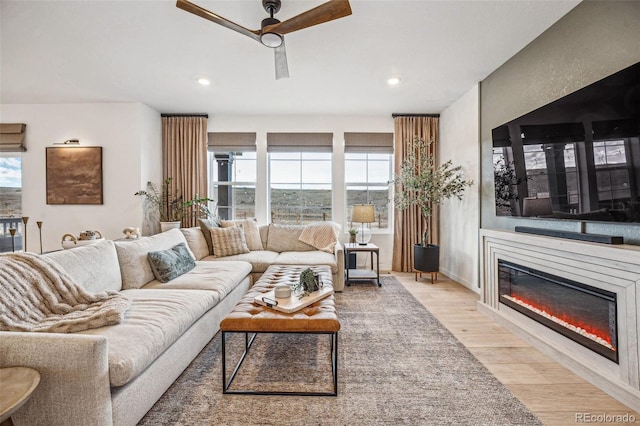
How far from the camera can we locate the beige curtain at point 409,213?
4.89m

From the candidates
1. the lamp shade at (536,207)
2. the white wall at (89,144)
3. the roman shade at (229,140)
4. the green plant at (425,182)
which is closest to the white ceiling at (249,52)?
the white wall at (89,144)

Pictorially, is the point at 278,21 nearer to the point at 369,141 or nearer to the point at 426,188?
the point at 426,188

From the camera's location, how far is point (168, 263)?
2.73 metres

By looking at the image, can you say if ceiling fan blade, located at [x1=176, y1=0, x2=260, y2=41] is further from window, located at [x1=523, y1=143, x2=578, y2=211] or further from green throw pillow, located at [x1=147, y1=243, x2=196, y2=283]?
window, located at [x1=523, y1=143, x2=578, y2=211]

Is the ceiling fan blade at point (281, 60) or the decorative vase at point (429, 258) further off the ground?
the ceiling fan blade at point (281, 60)

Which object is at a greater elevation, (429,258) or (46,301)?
(46,301)

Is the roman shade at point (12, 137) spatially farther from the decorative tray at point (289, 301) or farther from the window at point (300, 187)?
the decorative tray at point (289, 301)

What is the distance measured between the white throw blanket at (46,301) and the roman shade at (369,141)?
12.9ft

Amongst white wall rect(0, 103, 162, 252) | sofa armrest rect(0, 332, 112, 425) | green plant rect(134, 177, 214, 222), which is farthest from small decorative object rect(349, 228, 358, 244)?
sofa armrest rect(0, 332, 112, 425)

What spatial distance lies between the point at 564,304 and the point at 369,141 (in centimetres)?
350

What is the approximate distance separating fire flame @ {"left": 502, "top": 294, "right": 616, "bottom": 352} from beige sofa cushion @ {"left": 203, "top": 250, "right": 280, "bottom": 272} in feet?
8.65

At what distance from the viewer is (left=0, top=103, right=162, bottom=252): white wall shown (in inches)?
175

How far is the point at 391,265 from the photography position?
16.6 feet

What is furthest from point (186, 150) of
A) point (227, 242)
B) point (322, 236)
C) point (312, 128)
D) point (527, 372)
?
point (527, 372)
